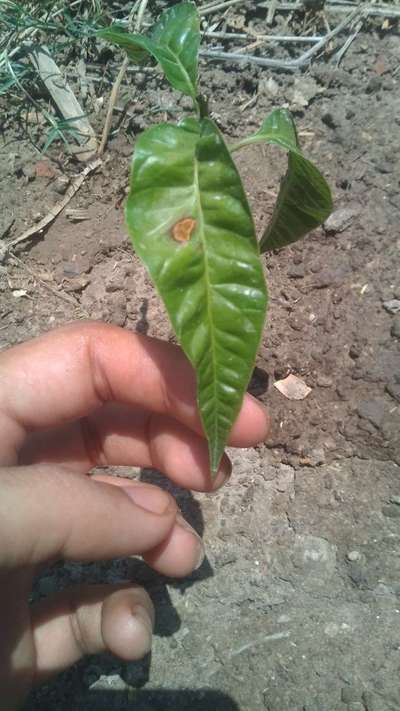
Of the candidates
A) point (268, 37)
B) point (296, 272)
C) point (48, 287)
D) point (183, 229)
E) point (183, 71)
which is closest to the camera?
point (183, 229)

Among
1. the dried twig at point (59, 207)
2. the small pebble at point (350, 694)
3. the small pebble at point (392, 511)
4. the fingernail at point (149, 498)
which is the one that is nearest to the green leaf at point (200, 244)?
the fingernail at point (149, 498)

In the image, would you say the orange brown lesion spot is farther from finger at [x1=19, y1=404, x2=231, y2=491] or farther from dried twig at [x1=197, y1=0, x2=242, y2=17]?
dried twig at [x1=197, y1=0, x2=242, y2=17]

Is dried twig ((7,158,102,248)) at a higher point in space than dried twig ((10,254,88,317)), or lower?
higher

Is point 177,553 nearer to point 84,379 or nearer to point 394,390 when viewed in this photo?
point 84,379

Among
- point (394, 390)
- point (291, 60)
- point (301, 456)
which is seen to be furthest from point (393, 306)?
point (291, 60)

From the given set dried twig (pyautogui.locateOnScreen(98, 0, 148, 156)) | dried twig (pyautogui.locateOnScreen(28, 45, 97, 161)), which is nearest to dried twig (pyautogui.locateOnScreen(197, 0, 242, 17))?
dried twig (pyautogui.locateOnScreen(98, 0, 148, 156))

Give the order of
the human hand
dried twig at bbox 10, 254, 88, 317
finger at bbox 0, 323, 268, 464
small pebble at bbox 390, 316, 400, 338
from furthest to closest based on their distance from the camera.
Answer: dried twig at bbox 10, 254, 88, 317 → small pebble at bbox 390, 316, 400, 338 → finger at bbox 0, 323, 268, 464 → the human hand
